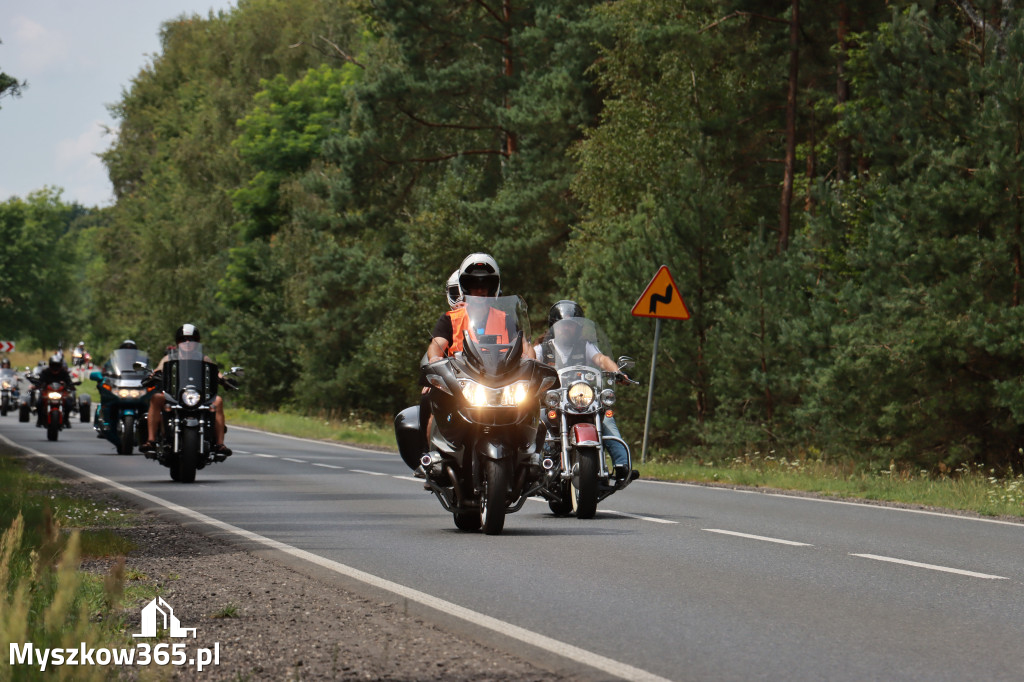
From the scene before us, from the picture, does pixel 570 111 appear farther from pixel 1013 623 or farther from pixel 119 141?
pixel 119 141

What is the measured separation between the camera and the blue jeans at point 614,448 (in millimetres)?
13658

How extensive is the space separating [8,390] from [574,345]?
1700 inches

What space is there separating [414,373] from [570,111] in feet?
30.0

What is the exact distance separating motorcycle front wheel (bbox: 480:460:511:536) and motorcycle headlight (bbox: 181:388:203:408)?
6994mm

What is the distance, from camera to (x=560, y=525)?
43.6 ft

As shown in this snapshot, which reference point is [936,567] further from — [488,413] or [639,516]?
[639,516]

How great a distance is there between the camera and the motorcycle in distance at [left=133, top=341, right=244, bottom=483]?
1842 cm

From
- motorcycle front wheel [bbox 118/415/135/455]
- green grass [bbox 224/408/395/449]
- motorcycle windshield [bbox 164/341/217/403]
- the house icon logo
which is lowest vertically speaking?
green grass [bbox 224/408/395/449]

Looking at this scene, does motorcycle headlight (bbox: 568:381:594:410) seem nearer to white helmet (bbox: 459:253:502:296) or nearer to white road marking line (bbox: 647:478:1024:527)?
white helmet (bbox: 459:253:502:296)

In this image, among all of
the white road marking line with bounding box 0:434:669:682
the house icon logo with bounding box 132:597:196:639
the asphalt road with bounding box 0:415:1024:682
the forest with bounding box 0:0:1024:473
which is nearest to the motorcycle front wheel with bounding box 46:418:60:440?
the forest with bounding box 0:0:1024:473

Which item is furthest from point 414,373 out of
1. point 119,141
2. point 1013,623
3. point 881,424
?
point 119,141

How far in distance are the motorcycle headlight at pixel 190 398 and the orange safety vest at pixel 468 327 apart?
24.2 feet

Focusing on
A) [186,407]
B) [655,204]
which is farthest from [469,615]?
[655,204]

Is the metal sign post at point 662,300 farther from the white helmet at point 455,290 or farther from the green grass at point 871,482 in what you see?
the white helmet at point 455,290
